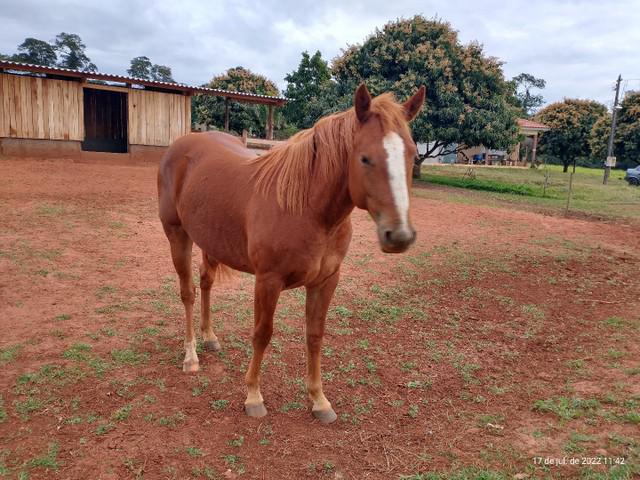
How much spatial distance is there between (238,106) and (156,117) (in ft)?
35.9

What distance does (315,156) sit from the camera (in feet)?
8.87

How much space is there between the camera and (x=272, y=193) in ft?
9.25

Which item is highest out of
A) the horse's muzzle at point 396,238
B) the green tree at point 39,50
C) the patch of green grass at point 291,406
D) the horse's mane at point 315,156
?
the green tree at point 39,50

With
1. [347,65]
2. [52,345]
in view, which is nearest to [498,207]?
[347,65]

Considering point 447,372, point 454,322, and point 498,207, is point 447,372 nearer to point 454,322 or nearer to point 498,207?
point 454,322

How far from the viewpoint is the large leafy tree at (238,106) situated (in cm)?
2672

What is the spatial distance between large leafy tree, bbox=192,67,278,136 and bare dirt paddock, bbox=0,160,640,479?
830 inches

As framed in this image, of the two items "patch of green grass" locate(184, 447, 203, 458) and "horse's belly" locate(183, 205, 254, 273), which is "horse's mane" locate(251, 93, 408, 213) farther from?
"patch of green grass" locate(184, 447, 203, 458)

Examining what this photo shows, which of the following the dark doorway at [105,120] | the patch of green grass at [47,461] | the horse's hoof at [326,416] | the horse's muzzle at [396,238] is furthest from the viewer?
the dark doorway at [105,120]

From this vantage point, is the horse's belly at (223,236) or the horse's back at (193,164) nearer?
the horse's belly at (223,236)

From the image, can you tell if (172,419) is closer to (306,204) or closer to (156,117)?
(306,204)

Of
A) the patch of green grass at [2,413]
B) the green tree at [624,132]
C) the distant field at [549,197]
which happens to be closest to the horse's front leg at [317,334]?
the patch of green grass at [2,413]

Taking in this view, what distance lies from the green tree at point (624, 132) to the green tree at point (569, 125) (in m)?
2.37

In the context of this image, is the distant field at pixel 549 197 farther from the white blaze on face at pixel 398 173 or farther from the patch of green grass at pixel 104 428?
the patch of green grass at pixel 104 428
